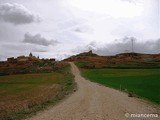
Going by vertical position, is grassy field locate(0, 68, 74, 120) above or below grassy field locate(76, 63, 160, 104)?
below

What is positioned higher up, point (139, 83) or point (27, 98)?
point (139, 83)

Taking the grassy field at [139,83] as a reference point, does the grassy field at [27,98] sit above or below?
below

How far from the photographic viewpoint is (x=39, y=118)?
844 inches

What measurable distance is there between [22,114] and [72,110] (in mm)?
4524

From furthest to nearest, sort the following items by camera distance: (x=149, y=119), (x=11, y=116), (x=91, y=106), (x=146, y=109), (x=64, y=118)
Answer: (x=91, y=106) < (x=146, y=109) < (x=11, y=116) < (x=64, y=118) < (x=149, y=119)

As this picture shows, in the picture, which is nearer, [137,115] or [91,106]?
[137,115]

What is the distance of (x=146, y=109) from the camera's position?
24.5 meters

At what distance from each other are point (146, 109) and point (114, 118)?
5.45 metres

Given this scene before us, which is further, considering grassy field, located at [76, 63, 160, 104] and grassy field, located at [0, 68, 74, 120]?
grassy field, located at [76, 63, 160, 104]

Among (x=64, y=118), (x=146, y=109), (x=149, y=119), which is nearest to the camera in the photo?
(x=149, y=119)

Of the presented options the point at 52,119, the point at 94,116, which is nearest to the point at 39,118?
the point at 52,119

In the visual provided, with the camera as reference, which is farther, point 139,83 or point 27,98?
point 139,83

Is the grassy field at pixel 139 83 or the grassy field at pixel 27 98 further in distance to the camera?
the grassy field at pixel 139 83

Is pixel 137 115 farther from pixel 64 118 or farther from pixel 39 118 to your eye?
pixel 39 118
